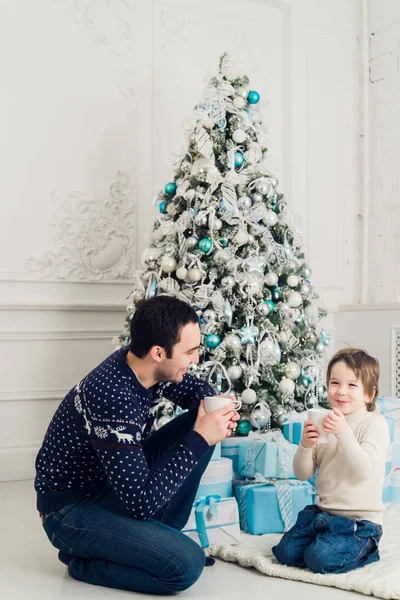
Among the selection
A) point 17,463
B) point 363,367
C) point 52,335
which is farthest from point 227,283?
point 17,463

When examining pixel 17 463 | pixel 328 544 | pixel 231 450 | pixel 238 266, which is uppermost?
pixel 238 266

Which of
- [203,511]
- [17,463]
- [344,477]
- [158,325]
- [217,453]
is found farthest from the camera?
[17,463]

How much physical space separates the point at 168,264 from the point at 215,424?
1237mm

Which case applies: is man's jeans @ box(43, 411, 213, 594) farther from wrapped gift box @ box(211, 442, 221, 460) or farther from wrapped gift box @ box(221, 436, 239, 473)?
wrapped gift box @ box(221, 436, 239, 473)

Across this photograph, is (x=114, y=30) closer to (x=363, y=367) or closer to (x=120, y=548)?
(x=363, y=367)

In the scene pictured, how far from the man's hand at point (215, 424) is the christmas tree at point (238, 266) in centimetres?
93

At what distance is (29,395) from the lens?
372 cm

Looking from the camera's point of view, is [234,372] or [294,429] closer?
[294,429]

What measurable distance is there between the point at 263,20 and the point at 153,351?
3.04 meters

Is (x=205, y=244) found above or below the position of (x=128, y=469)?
above

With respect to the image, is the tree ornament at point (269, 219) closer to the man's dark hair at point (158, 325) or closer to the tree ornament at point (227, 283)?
the tree ornament at point (227, 283)

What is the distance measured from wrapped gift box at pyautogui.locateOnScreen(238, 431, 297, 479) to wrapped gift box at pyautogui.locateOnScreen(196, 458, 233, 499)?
13cm

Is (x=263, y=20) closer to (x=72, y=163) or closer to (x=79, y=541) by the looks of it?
(x=72, y=163)

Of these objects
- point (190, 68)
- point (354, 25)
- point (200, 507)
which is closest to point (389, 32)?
point (354, 25)
